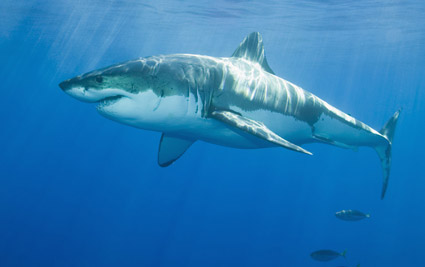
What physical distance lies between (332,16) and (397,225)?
37.0 metres

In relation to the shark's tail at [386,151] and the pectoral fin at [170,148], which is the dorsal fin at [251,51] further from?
the shark's tail at [386,151]

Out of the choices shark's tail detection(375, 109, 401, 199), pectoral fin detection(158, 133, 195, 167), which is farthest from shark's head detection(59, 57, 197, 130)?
shark's tail detection(375, 109, 401, 199)

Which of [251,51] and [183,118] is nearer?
[183,118]

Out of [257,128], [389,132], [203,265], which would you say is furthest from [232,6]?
[203,265]

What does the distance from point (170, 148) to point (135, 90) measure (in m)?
2.77

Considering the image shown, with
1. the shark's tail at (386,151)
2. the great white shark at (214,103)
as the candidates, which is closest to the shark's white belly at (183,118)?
the great white shark at (214,103)

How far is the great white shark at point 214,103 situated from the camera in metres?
3.35

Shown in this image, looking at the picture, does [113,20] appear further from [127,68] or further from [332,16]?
[127,68]

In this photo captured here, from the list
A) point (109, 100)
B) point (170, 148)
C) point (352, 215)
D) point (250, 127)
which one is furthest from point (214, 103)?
point (352, 215)

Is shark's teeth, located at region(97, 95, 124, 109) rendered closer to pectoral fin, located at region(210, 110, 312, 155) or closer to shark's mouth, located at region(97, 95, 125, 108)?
shark's mouth, located at region(97, 95, 125, 108)

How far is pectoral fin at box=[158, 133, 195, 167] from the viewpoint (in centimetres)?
589

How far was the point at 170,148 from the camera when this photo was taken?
6.02m

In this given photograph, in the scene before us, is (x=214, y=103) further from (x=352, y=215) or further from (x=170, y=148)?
(x=352, y=215)

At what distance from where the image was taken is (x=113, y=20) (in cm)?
2450
